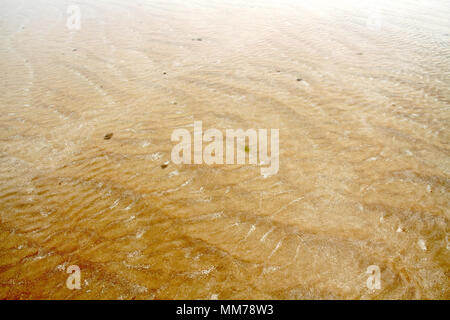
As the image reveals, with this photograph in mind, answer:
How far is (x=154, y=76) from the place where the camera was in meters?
4.22

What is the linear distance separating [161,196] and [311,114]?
210 centimetres

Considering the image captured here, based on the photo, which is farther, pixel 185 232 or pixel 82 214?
pixel 82 214

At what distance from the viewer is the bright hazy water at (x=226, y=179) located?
1637mm

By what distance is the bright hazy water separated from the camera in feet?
5.37

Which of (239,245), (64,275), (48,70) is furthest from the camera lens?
(48,70)

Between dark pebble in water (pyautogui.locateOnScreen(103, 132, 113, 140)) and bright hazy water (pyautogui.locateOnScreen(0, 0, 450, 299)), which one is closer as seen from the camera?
bright hazy water (pyautogui.locateOnScreen(0, 0, 450, 299))

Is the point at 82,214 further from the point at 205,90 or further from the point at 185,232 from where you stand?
the point at 205,90

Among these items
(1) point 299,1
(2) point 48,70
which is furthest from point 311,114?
(1) point 299,1

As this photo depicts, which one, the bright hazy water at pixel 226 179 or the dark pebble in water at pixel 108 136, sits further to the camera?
the dark pebble in water at pixel 108 136

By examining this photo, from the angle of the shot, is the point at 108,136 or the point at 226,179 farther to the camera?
the point at 108,136

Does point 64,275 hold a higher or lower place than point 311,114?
lower

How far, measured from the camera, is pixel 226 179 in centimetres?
227
